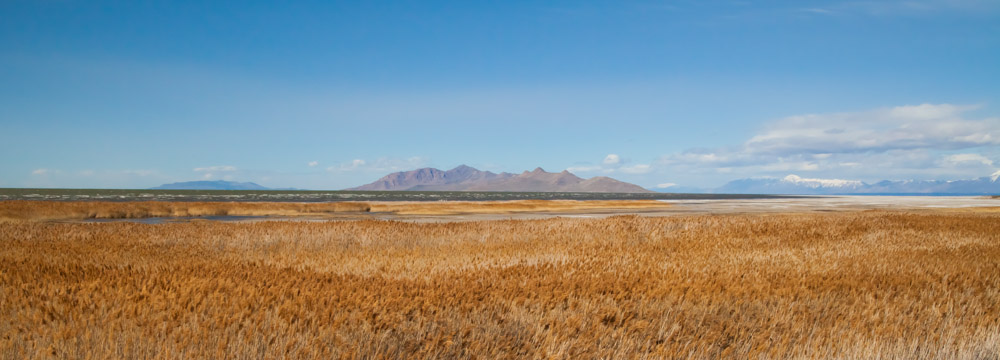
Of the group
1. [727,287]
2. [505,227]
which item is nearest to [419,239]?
[505,227]

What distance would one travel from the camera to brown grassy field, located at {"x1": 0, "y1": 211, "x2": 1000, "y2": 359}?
472 centimetres

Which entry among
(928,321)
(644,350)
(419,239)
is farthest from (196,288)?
(419,239)

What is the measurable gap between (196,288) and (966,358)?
820cm

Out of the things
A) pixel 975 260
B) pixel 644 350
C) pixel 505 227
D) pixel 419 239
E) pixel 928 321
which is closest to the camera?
pixel 644 350

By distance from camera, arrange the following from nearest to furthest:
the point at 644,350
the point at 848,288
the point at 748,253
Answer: the point at 644,350
the point at 848,288
the point at 748,253

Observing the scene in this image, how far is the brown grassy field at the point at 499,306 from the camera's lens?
4.72 metres

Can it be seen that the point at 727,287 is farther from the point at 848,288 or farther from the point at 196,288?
the point at 196,288

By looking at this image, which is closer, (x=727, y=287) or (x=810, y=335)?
(x=810, y=335)

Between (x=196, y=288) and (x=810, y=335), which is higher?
(x=196, y=288)

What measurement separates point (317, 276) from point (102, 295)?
2643 mm

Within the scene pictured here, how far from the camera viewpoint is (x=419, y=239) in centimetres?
1694

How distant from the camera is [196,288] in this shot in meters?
6.04

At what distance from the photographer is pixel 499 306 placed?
20.8ft

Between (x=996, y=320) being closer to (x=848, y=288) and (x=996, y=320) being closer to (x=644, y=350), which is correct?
(x=848, y=288)
